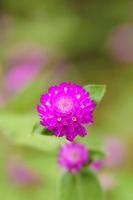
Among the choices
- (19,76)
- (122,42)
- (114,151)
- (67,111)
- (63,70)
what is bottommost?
(67,111)

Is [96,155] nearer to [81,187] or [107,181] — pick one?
[81,187]

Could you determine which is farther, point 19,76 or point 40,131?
point 19,76

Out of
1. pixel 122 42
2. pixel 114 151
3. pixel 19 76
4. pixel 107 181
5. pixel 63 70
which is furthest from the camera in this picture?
pixel 122 42

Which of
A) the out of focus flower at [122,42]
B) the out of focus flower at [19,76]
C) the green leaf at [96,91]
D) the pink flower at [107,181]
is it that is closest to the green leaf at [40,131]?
the green leaf at [96,91]

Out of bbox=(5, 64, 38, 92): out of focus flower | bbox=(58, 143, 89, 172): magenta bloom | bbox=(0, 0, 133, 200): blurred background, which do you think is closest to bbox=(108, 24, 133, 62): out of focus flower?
bbox=(0, 0, 133, 200): blurred background

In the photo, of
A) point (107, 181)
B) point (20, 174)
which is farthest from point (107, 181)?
point (20, 174)


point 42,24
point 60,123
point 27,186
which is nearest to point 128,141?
point 27,186
